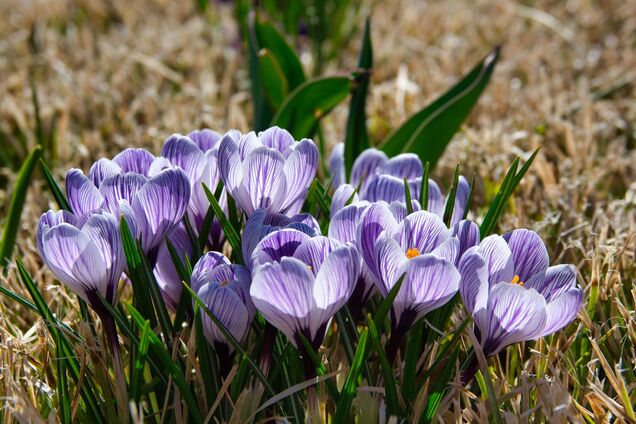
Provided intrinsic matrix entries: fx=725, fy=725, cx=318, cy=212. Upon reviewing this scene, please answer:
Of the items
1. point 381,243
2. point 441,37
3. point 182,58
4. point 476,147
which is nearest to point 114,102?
point 182,58

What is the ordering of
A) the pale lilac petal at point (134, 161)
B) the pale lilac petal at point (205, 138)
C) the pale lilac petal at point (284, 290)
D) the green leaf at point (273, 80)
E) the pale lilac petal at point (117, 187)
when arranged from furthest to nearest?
the green leaf at point (273, 80) → the pale lilac petal at point (205, 138) → the pale lilac petal at point (134, 161) → the pale lilac petal at point (117, 187) → the pale lilac petal at point (284, 290)

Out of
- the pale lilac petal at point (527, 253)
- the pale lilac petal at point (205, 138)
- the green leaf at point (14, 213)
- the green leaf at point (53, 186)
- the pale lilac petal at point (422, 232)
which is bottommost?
the green leaf at point (14, 213)

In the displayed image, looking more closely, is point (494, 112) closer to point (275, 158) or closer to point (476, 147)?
point (476, 147)

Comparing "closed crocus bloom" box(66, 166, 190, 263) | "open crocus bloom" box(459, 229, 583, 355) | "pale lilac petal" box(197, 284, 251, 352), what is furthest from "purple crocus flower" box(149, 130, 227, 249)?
"open crocus bloom" box(459, 229, 583, 355)

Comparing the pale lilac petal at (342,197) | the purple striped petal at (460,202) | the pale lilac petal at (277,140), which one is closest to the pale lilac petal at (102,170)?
the pale lilac petal at (277,140)

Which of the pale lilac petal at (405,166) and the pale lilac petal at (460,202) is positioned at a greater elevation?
the pale lilac petal at (405,166)

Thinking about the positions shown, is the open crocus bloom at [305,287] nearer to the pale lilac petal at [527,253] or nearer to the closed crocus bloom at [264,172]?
the closed crocus bloom at [264,172]

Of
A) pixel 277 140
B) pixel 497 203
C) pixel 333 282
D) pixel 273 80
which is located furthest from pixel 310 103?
pixel 333 282

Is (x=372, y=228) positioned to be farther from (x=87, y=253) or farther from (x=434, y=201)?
(x=87, y=253)
